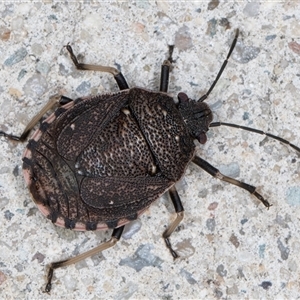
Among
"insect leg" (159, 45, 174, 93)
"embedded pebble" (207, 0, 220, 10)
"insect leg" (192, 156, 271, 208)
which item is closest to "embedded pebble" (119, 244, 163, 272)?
"insect leg" (192, 156, 271, 208)

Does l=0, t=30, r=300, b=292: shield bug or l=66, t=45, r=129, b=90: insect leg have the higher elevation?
l=66, t=45, r=129, b=90: insect leg

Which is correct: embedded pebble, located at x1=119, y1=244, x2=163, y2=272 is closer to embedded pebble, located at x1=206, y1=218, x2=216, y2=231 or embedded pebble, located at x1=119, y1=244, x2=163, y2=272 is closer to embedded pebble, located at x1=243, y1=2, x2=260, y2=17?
embedded pebble, located at x1=206, y1=218, x2=216, y2=231

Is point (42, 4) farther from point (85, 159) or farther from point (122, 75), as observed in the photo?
point (85, 159)

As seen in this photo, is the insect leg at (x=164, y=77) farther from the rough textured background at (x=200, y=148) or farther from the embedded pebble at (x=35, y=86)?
the embedded pebble at (x=35, y=86)

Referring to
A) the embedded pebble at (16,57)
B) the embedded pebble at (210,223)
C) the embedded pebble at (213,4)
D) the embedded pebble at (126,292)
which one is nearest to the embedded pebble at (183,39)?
the embedded pebble at (213,4)

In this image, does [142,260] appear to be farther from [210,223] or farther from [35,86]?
[35,86]

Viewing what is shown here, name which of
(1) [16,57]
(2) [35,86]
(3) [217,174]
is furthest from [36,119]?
(3) [217,174]
